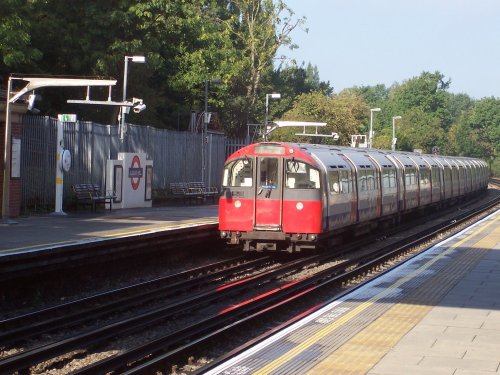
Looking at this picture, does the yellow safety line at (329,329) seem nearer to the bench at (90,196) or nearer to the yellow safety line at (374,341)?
the yellow safety line at (374,341)

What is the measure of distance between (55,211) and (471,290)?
1437cm

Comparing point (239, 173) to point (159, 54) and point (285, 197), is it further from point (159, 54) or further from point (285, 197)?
point (159, 54)

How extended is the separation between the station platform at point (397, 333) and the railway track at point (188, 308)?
1399 millimetres

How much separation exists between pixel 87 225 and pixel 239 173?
4.51m

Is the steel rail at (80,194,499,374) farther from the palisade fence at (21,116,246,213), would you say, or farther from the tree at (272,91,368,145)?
the tree at (272,91,368,145)

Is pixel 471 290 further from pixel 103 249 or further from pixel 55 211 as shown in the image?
pixel 55 211

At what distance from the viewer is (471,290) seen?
43.2ft

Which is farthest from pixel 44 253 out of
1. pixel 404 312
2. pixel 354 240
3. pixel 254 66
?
pixel 254 66

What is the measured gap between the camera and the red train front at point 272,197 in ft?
61.4

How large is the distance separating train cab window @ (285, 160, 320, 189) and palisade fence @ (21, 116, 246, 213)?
888 cm

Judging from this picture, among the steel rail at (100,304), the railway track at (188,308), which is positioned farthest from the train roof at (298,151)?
the steel rail at (100,304)

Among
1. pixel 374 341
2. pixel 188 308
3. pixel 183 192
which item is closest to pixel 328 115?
pixel 183 192

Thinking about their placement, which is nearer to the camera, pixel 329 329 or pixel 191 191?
pixel 329 329

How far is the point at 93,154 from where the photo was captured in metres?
27.8
